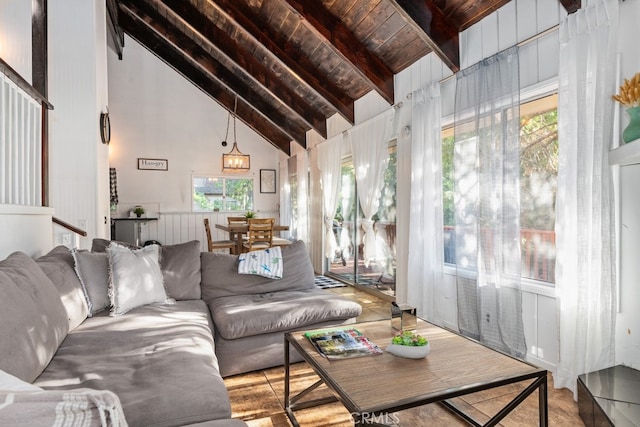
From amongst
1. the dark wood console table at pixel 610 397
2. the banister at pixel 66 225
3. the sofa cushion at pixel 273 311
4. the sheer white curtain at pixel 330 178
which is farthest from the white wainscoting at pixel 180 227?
the dark wood console table at pixel 610 397

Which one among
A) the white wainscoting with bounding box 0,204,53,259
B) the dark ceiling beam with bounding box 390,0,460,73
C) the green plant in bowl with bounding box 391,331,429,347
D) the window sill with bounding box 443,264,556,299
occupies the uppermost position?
the dark ceiling beam with bounding box 390,0,460,73

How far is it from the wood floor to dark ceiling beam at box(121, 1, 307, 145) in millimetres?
5274

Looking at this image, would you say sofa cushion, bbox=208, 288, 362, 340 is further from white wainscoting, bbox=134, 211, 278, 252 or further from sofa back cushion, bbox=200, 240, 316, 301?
white wainscoting, bbox=134, 211, 278, 252

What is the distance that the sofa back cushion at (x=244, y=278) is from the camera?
2967 millimetres

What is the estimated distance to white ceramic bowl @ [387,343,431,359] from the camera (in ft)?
5.51

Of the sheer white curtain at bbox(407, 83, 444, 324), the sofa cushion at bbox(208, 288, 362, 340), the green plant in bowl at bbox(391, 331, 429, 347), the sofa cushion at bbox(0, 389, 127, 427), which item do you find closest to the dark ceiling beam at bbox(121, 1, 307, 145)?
the sheer white curtain at bbox(407, 83, 444, 324)

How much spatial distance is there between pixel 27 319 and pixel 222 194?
22.6 ft

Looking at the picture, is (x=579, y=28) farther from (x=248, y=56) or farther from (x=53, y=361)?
(x=248, y=56)

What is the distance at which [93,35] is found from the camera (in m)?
3.98

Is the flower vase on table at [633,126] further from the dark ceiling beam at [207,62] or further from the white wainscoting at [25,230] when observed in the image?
the dark ceiling beam at [207,62]

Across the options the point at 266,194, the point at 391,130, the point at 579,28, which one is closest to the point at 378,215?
the point at 391,130

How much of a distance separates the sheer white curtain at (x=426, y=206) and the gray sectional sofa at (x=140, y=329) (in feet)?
3.71

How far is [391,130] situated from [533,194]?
1842 mm

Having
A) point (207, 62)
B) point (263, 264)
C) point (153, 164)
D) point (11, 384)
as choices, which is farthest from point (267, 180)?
point (11, 384)
